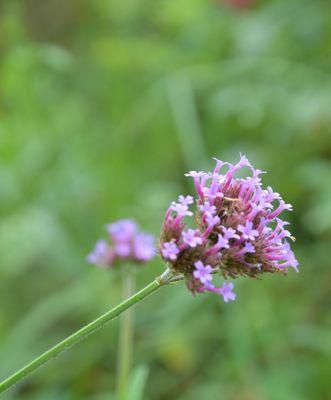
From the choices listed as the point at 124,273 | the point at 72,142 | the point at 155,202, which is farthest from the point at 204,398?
the point at 72,142

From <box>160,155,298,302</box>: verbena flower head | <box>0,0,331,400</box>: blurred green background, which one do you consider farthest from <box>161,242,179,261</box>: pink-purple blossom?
<box>0,0,331,400</box>: blurred green background

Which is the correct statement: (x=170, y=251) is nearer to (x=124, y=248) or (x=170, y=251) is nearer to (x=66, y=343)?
(x=66, y=343)

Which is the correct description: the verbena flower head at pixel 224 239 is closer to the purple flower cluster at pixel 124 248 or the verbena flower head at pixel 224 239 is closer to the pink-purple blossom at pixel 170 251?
the pink-purple blossom at pixel 170 251

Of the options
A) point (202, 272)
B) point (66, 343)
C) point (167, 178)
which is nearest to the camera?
point (66, 343)

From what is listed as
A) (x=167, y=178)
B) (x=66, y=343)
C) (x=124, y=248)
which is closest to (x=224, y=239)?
(x=66, y=343)

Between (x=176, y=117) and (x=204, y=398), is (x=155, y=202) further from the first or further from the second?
(x=204, y=398)

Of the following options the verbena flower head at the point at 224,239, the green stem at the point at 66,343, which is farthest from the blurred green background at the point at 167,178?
the green stem at the point at 66,343
